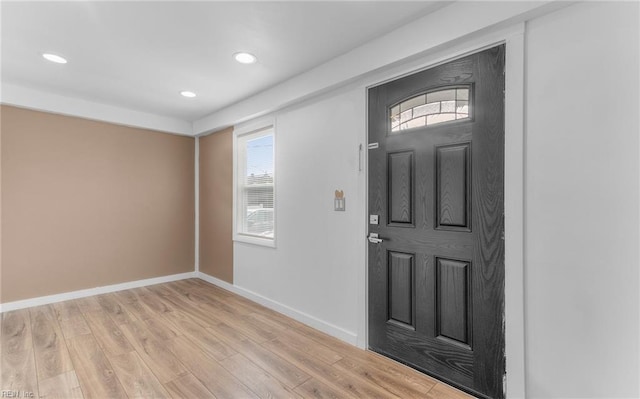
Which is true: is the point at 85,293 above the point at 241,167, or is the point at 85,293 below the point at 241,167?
below

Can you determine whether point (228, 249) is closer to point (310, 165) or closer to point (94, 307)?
point (94, 307)

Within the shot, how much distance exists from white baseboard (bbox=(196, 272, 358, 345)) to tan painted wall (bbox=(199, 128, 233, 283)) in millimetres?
147

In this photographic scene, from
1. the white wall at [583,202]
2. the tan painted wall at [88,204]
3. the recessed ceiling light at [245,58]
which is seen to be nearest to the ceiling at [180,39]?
the recessed ceiling light at [245,58]

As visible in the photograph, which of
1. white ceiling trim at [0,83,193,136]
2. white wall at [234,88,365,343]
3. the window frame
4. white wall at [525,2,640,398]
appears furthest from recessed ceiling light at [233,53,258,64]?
white ceiling trim at [0,83,193,136]

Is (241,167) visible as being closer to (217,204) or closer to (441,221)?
(217,204)

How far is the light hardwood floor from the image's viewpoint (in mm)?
1997

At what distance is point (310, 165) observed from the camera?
3.08 metres

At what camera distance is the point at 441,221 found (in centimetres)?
211

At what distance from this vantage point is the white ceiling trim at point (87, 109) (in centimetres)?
337

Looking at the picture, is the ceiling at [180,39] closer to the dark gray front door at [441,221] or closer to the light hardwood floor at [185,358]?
the dark gray front door at [441,221]

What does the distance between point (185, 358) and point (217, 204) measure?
250cm

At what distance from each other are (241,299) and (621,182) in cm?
367

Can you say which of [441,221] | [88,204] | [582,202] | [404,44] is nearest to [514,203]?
[582,202]

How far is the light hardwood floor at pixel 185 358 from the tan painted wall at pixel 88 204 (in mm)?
575
